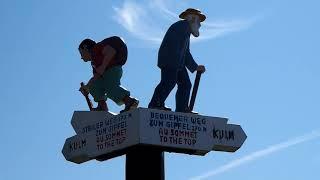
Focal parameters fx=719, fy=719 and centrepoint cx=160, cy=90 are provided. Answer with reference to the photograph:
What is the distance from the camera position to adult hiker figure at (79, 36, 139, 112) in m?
14.7

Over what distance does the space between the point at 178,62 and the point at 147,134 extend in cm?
205

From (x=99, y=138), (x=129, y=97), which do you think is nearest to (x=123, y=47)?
(x=129, y=97)

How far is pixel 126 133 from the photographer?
13.4m

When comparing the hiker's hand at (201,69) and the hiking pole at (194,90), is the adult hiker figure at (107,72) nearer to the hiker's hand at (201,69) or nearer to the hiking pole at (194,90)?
the hiking pole at (194,90)

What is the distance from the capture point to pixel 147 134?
13234mm

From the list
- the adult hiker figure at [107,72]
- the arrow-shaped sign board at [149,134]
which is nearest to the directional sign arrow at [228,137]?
the arrow-shaped sign board at [149,134]

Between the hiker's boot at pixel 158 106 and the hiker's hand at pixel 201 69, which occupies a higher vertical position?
the hiker's hand at pixel 201 69

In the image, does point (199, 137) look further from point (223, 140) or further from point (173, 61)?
point (173, 61)

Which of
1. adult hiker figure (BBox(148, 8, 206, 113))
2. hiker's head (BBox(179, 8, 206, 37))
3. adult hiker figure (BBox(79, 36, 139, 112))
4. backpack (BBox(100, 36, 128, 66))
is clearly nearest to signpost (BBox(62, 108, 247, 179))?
adult hiker figure (BBox(79, 36, 139, 112))

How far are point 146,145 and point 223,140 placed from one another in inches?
65.9

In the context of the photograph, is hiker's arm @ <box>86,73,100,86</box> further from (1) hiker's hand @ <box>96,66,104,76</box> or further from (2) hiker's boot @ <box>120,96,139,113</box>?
(2) hiker's boot @ <box>120,96,139,113</box>

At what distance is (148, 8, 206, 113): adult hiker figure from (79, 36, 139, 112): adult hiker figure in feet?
2.40

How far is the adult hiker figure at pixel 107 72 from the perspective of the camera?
48.3ft

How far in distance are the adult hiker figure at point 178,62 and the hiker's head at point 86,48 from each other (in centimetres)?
158
